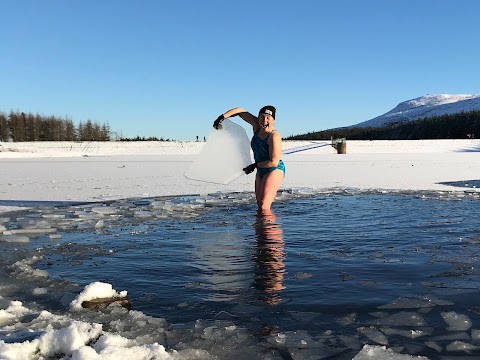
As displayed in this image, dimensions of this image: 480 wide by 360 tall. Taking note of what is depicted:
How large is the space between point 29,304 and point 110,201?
4.93 meters

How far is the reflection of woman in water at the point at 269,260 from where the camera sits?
288 cm

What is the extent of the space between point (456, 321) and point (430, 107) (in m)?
145

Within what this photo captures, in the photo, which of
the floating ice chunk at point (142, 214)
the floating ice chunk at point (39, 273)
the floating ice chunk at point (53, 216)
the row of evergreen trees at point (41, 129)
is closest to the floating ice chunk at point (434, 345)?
the floating ice chunk at point (39, 273)

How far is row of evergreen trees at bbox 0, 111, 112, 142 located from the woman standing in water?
1814 inches

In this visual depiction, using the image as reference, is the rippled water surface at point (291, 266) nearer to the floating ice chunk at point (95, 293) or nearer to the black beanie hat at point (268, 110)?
the floating ice chunk at point (95, 293)

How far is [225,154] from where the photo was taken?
7867 mm

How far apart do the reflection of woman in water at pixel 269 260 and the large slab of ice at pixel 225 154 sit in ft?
7.97

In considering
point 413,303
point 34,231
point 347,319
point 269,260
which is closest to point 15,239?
point 34,231

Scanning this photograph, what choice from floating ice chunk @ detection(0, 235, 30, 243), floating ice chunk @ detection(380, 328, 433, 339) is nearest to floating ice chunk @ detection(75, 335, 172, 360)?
floating ice chunk @ detection(380, 328, 433, 339)

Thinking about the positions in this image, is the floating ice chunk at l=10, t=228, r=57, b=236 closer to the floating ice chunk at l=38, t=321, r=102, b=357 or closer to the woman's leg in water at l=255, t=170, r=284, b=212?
the woman's leg in water at l=255, t=170, r=284, b=212

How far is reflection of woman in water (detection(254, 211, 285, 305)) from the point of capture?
288cm

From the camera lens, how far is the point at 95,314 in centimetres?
251

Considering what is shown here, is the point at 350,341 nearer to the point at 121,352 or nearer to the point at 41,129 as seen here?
the point at 121,352

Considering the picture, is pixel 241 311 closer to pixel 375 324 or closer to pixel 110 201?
pixel 375 324
